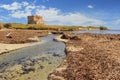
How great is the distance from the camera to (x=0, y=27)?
92875mm

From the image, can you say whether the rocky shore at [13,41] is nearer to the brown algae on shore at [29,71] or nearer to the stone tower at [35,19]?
the brown algae on shore at [29,71]

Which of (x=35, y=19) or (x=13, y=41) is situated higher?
(x=35, y=19)

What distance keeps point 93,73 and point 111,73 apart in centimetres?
155

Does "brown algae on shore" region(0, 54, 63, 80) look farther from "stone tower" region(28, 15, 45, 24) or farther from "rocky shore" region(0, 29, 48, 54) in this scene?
"stone tower" region(28, 15, 45, 24)

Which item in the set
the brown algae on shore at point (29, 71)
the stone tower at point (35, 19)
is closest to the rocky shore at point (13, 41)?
the brown algae on shore at point (29, 71)

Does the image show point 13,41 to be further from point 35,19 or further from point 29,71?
point 35,19

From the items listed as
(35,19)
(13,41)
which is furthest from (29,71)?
(35,19)

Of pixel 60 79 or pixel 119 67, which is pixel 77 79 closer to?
pixel 60 79

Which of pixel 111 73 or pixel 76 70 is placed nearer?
pixel 111 73

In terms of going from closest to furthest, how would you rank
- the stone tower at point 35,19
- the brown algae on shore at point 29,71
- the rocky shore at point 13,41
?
the brown algae on shore at point 29,71
the rocky shore at point 13,41
the stone tower at point 35,19

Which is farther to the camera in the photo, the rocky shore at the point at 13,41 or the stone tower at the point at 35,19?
the stone tower at the point at 35,19

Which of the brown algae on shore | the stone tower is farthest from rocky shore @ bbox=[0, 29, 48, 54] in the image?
the stone tower

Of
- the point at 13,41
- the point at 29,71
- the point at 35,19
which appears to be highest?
the point at 35,19

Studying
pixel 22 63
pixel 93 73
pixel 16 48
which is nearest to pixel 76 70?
pixel 93 73
